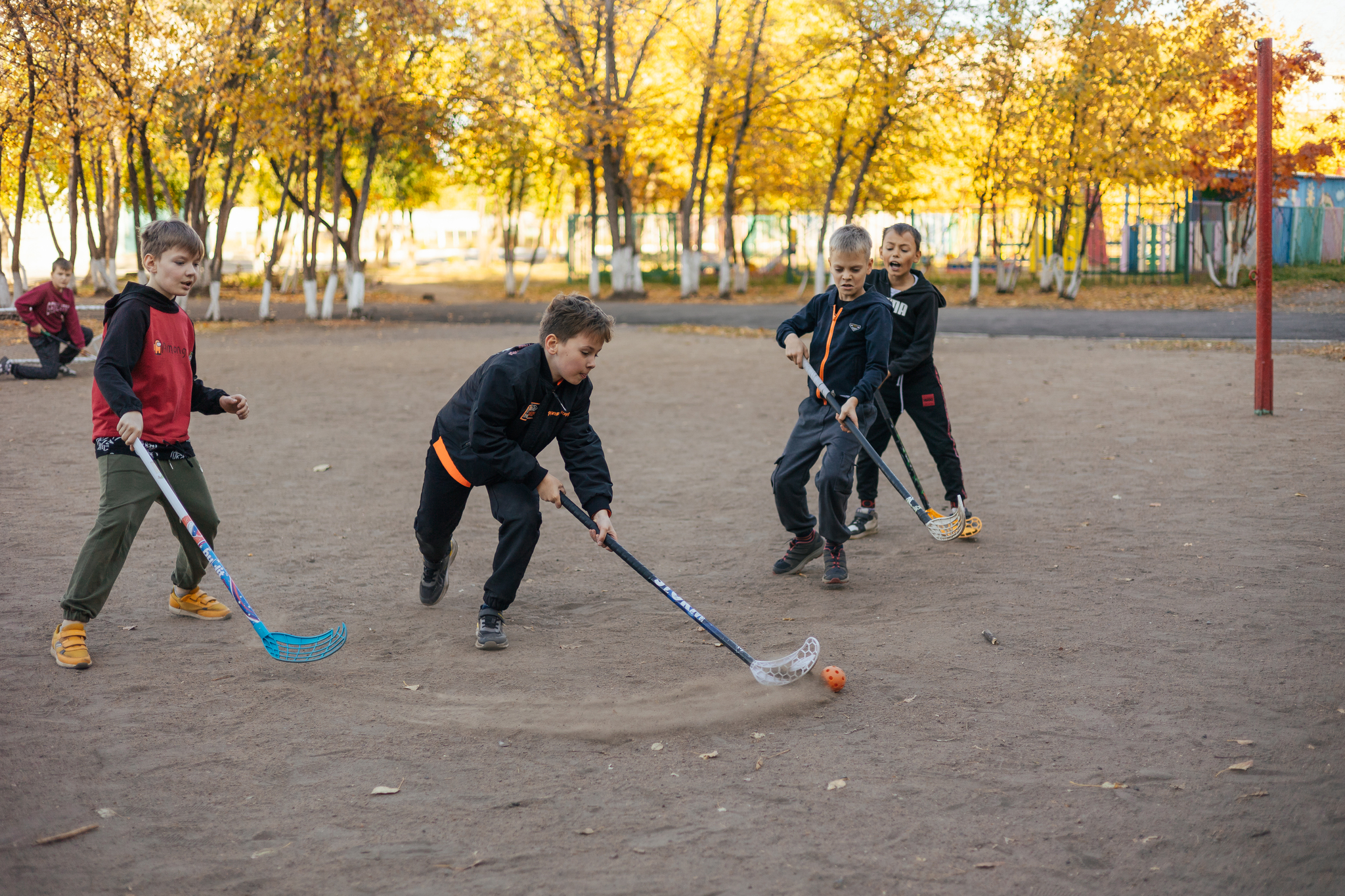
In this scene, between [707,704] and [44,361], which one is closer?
[707,704]

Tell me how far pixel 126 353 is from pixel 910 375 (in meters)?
3.80

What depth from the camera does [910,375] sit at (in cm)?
623

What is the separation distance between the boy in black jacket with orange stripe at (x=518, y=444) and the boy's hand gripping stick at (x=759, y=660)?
0.23 ft

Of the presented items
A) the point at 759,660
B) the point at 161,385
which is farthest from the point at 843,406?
the point at 161,385

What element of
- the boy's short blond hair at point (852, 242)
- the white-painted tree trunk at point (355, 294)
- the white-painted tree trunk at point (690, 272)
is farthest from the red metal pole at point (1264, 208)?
the white-painted tree trunk at point (690, 272)

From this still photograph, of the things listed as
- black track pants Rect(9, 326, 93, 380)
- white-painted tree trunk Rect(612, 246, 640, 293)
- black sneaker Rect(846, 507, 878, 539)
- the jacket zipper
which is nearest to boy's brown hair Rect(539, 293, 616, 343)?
the jacket zipper

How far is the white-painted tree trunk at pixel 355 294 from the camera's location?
23.2 m

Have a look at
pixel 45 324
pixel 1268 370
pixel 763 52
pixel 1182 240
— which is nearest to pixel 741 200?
pixel 763 52

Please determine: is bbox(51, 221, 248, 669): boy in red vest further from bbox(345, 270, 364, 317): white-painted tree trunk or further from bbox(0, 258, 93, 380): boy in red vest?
bbox(345, 270, 364, 317): white-painted tree trunk

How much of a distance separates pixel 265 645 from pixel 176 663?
453 millimetres

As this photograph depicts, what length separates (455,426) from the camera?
4.58m

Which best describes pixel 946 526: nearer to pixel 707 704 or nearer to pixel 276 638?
pixel 707 704

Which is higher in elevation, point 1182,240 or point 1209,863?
point 1182,240

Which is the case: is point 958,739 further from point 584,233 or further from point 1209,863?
point 584,233
